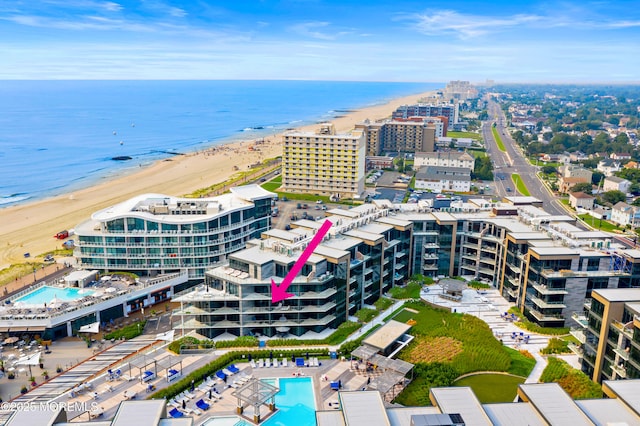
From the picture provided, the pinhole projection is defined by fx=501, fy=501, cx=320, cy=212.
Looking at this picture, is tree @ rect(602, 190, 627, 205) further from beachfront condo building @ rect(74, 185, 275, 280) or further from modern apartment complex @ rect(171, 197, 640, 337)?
beachfront condo building @ rect(74, 185, 275, 280)

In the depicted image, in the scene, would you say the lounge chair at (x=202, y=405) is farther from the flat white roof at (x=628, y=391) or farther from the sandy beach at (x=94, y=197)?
the sandy beach at (x=94, y=197)

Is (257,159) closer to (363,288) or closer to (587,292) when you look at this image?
(363,288)

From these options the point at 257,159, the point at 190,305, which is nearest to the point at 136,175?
the point at 257,159

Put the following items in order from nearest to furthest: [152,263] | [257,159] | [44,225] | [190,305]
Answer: [190,305] → [152,263] → [44,225] → [257,159]

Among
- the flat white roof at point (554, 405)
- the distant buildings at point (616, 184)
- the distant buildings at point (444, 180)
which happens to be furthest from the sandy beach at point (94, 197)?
the distant buildings at point (616, 184)

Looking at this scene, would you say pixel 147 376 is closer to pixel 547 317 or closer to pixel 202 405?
pixel 202 405

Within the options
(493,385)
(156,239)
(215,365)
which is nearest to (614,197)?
(493,385)
